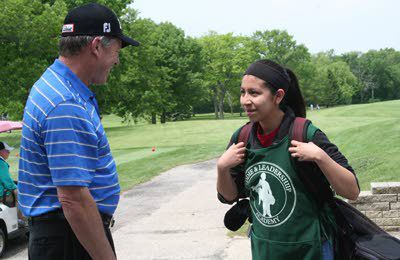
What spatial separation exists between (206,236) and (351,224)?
5998mm

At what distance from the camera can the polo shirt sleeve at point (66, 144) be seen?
7.69 ft

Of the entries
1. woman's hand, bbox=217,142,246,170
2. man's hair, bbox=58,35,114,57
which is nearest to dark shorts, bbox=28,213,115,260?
man's hair, bbox=58,35,114,57

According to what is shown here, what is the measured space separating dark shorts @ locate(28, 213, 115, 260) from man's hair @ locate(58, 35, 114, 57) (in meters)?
0.84

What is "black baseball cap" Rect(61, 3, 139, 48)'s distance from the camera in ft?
8.40

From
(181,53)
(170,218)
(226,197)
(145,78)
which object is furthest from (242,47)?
(226,197)

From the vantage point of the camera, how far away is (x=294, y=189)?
278 centimetres

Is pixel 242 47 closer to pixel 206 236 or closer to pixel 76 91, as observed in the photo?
pixel 206 236

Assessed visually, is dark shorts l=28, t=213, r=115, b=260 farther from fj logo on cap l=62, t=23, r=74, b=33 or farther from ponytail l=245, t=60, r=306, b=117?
ponytail l=245, t=60, r=306, b=117

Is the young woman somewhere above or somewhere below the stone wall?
above

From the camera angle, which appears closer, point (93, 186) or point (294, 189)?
point (93, 186)

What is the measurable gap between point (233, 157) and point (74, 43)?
1.10 m

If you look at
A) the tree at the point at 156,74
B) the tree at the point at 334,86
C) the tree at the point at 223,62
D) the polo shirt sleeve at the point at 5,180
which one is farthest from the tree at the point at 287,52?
the polo shirt sleeve at the point at 5,180

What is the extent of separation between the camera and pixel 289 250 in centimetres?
280

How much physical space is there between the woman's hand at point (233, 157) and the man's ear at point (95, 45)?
0.96 m
